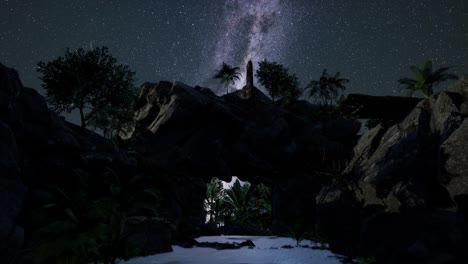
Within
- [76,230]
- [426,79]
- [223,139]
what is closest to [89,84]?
[223,139]

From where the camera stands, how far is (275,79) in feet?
151

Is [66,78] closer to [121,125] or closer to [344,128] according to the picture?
[121,125]

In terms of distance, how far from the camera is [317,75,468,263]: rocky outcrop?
32.5ft

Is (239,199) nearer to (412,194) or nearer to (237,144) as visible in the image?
(237,144)

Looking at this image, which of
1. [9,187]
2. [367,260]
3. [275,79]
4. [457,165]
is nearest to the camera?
[457,165]

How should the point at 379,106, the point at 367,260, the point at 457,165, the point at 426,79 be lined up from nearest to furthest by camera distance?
1. the point at 457,165
2. the point at 367,260
3. the point at 379,106
4. the point at 426,79

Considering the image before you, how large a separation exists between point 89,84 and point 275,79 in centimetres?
2513

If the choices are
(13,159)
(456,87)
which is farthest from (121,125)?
(456,87)

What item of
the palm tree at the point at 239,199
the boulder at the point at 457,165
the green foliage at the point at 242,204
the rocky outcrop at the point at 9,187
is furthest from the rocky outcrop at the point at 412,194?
the palm tree at the point at 239,199

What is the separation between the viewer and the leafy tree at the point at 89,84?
29.1 metres

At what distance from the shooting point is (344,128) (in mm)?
37688

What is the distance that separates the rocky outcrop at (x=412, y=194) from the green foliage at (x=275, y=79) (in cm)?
3121

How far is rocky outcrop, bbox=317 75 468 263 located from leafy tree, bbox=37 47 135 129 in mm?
22317

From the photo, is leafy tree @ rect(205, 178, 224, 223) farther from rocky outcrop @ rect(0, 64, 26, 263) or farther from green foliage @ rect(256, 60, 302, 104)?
rocky outcrop @ rect(0, 64, 26, 263)
